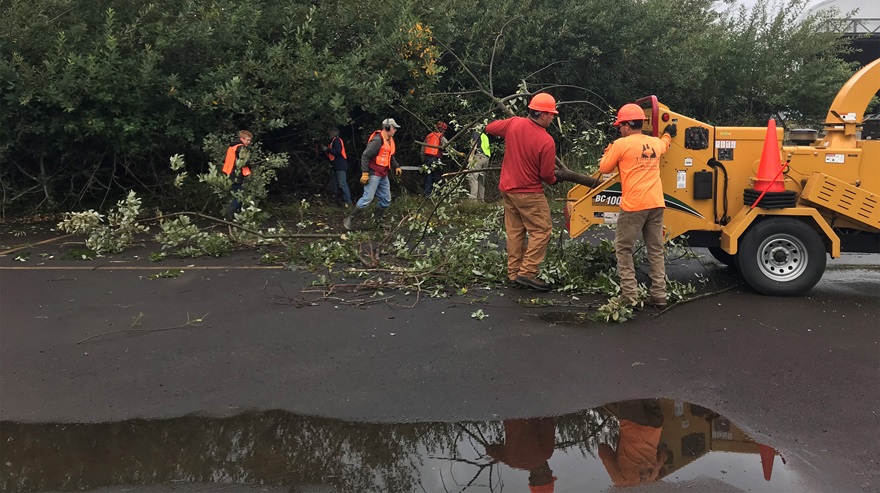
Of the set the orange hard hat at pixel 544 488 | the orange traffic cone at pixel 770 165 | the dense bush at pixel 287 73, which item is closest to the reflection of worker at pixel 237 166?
the dense bush at pixel 287 73

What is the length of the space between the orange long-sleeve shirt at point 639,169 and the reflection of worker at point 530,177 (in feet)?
2.44

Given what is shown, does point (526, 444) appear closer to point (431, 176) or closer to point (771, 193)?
point (771, 193)

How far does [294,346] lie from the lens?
18.0ft

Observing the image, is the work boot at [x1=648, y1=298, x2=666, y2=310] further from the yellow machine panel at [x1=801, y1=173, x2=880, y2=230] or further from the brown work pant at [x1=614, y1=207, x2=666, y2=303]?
the yellow machine panel at [x1=801, y1=173, x2=880, y2=230]

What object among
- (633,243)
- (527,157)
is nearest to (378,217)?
(527,157)

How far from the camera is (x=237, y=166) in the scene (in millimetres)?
10141

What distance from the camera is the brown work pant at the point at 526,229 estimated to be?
6.77 meters

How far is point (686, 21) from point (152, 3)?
41.5 ft

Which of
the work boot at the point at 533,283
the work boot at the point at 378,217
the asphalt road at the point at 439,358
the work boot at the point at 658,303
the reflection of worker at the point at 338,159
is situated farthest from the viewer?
the reflection of worker at the point at 338,159

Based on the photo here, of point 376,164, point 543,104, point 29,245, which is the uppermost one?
point 543,104

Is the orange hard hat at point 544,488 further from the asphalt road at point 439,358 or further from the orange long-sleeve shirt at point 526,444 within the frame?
the asphalt road at point 439,358

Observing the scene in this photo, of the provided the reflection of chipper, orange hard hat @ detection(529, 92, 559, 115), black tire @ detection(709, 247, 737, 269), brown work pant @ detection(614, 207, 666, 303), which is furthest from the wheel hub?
the reflection of chipper

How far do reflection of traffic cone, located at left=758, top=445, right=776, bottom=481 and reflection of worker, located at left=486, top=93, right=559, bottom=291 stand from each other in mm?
3363

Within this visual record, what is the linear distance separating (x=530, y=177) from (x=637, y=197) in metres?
1.14
